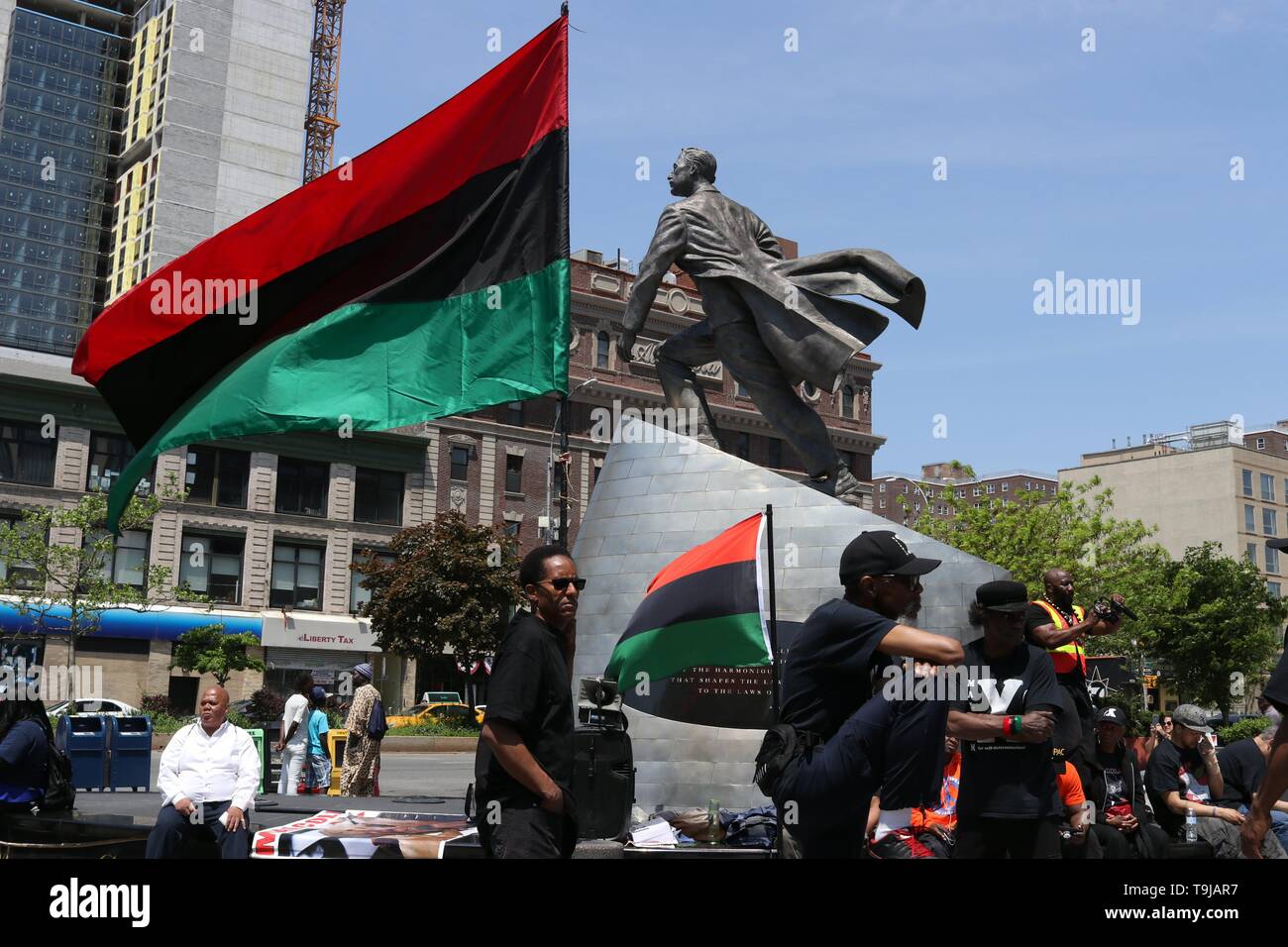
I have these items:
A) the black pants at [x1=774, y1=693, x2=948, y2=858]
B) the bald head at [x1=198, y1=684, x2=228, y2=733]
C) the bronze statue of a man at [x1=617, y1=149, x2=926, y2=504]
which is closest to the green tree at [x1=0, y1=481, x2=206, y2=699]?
the bronze statue of a man at [x1=617, y1=149, x2=926, y2=504]

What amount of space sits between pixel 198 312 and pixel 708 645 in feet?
15.6

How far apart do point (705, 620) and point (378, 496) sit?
4447 cm

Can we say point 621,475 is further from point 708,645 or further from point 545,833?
point 545,833

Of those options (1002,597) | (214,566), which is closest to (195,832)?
(1002,597)

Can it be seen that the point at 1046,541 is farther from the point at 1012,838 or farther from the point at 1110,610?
the point at 1012,838

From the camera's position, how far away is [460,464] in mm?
54156

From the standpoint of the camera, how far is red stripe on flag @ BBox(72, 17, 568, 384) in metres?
10.0

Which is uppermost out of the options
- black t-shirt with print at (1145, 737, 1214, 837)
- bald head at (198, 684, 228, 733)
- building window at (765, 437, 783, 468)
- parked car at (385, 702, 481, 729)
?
building window at (765, 437, 783, 468)

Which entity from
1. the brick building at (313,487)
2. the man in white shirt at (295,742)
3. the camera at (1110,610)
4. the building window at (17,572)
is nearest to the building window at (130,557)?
the brick building at (313,487)

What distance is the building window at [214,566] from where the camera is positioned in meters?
47.0

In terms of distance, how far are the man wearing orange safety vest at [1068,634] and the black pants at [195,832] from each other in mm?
5061

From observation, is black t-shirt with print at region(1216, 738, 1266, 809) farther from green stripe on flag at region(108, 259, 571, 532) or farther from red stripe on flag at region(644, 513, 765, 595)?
green stripe on flag at region(108, 259, 571, 532)

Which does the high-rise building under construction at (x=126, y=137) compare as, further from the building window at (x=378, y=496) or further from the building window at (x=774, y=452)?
the building window at (x=774, y=452)

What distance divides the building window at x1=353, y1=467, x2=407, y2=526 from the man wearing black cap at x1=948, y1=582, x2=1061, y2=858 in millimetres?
46951
